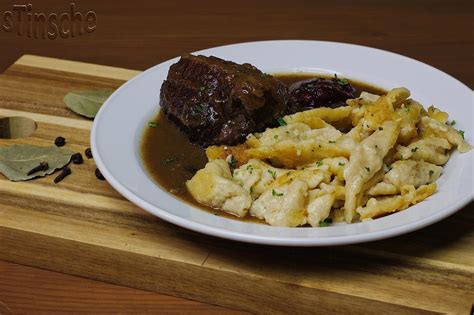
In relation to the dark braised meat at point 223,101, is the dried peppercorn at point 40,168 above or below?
below

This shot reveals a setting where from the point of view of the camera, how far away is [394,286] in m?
3.38

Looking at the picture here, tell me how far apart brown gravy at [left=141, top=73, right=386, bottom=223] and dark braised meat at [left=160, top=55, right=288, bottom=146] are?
0.27 feet

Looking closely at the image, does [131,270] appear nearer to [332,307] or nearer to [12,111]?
[332,307]

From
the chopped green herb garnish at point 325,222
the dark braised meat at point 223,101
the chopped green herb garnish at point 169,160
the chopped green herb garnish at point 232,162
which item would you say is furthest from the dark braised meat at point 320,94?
the chopped green herb garnish at point 325,222

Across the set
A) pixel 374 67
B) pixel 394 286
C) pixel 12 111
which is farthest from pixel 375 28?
pixel 394 286

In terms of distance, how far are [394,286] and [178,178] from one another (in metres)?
1.27

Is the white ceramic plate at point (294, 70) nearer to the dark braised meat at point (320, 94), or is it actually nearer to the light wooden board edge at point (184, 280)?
the light wooden board edge at point (184, 280)

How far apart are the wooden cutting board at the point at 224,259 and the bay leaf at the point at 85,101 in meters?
0.82

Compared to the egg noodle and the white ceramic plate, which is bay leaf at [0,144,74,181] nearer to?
the white ceramic plate

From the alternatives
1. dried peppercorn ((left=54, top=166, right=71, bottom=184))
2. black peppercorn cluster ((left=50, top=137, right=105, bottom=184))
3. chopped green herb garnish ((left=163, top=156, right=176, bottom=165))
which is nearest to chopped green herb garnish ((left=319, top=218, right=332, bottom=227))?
chopped green herb garnish ((left=163, top=156, right=176, bottom=165))

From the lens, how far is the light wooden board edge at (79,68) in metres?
5.58

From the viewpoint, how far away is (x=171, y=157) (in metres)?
4.23

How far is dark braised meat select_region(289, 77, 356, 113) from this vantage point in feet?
15.3

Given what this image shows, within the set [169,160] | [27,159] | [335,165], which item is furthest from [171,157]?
[335,165]
